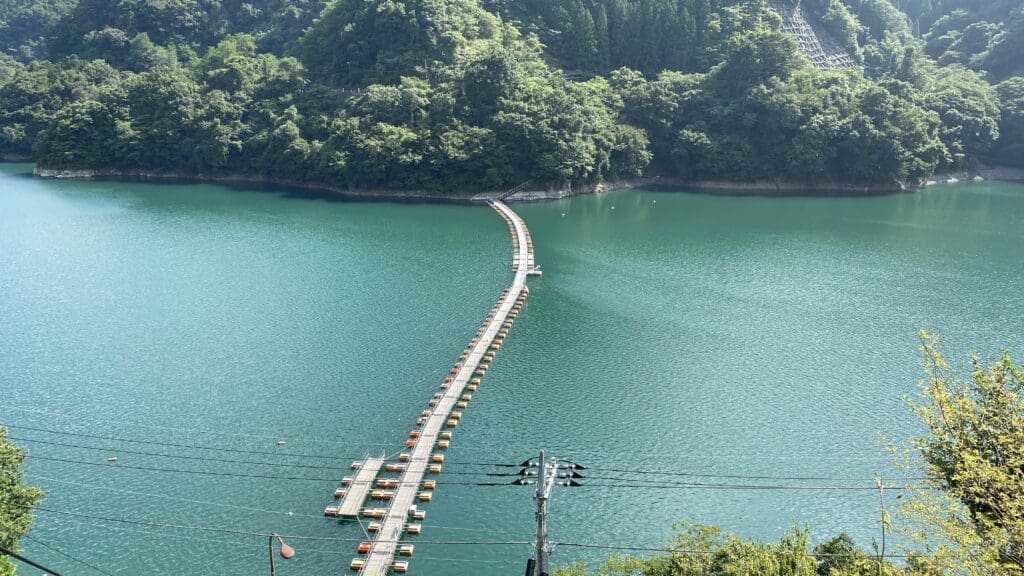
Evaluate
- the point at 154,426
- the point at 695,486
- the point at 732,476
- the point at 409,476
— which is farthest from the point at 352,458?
the point at 732,476

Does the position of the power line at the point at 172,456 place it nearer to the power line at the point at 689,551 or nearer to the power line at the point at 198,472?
the power line at the point at 198,472

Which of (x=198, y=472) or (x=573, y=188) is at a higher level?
(x=573, y=188)

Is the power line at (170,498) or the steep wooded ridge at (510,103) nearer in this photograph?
the power line at (170,498)

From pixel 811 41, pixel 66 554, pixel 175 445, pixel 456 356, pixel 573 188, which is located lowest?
pixel 66 554

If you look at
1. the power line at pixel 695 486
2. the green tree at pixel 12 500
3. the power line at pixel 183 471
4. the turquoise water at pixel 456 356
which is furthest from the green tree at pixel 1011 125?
the green tree at pixel 12 500

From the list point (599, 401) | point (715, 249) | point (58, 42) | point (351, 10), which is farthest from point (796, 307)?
point (58, 42)

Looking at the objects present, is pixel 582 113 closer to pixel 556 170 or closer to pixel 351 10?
pixel 556 170

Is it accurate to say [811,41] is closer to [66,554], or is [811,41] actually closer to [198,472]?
[198,472]
